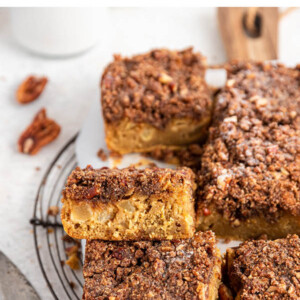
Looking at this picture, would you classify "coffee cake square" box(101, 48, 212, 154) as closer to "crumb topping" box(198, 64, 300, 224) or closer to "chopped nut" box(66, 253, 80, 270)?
"crumb topping" box(198, 64, 300, 224)

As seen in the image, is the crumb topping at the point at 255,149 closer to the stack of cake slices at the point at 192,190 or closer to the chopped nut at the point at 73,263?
the stack of cake slices at the point at 192,190

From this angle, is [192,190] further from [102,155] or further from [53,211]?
[53,211]

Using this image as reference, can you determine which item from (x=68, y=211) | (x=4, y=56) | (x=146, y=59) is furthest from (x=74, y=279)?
(x=4, y=56)

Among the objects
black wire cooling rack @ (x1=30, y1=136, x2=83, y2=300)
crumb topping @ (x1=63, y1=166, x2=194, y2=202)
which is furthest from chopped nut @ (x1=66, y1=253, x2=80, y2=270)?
crumb topping @ (x1=63, y1=166, x2=194, y2=202)

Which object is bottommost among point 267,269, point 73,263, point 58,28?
point 73,263

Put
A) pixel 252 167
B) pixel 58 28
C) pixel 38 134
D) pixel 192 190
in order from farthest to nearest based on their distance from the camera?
1. pixel 58 28
2. pixel 38 134
3. pixel 252 167
4. pixel 192 190

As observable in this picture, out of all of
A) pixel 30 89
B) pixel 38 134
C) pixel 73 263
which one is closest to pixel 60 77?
pixel 30 89

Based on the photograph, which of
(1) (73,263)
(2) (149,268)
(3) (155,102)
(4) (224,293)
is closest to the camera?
(2) (149,268)
